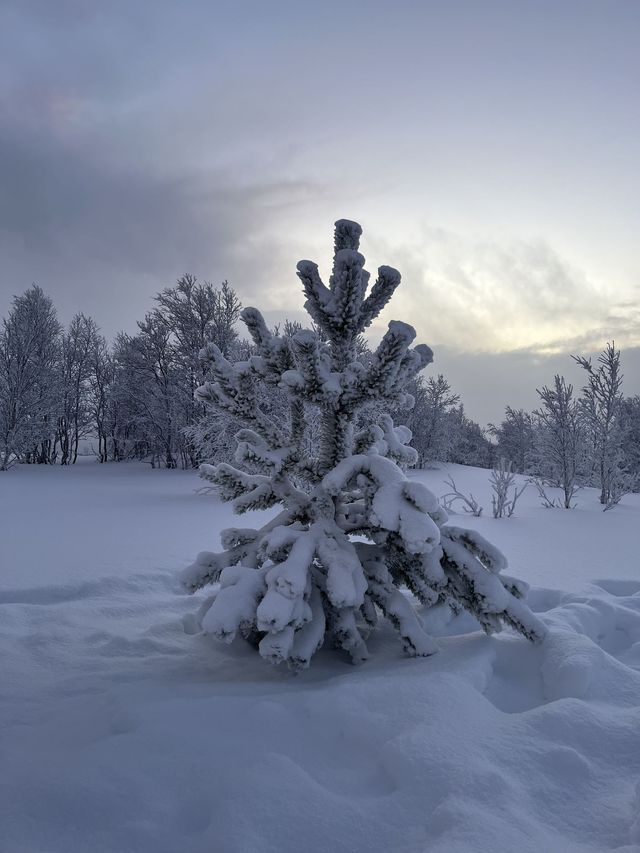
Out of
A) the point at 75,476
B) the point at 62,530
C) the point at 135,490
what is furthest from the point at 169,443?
the point at 62,530

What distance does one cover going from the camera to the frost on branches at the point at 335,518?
2.06 m

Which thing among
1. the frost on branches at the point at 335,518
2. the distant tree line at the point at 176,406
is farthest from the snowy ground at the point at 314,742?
the distant tree line at the point at 176,406

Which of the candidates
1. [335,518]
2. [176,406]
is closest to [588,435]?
[335,518]

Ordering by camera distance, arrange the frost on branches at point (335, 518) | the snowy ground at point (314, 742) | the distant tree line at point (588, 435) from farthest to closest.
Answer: the distant tree line at point (588, 435)
the frost on branches at point (335, 518)
the snowy ground at point (314, 742)

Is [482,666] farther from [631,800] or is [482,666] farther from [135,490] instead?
[135,490]

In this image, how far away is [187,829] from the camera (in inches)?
51.7

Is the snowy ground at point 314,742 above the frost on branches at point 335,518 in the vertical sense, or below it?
below

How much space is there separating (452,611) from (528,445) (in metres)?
27.8

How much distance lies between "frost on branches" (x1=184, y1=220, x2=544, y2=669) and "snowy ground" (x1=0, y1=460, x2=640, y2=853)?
0.21 m

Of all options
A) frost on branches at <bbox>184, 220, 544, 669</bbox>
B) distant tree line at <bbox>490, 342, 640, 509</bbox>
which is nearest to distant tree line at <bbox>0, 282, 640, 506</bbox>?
distant tree line at <bbox>490, 342, 640, 509</bbox>

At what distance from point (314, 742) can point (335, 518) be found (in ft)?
3.95

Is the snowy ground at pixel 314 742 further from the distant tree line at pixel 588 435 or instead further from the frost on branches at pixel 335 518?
the distant tree line at pixel 588 435

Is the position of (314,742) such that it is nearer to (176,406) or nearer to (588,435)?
(588,435)

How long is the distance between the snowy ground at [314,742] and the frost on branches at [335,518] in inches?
8.4
